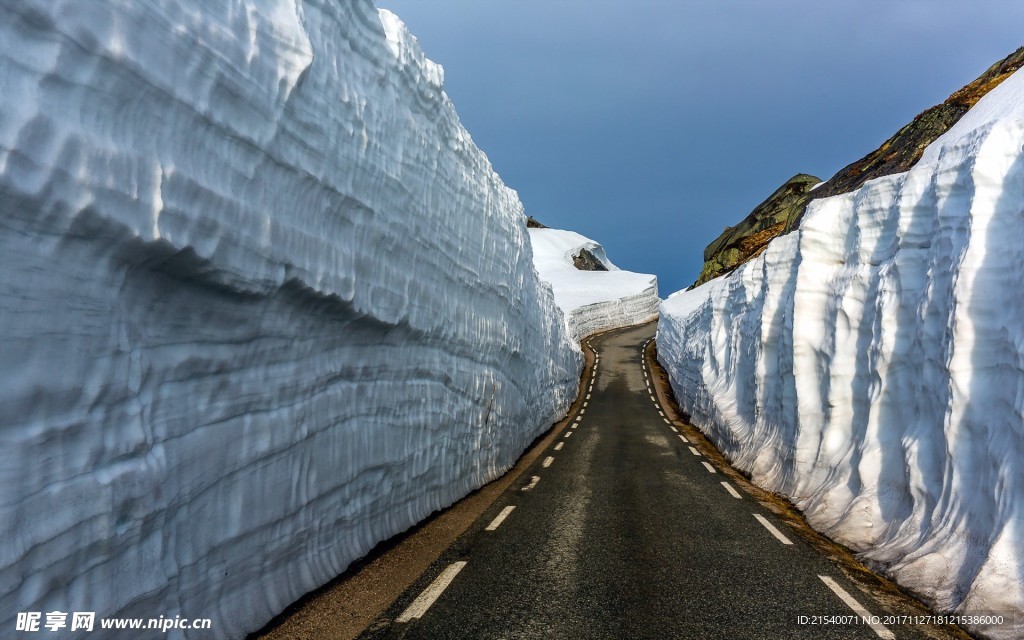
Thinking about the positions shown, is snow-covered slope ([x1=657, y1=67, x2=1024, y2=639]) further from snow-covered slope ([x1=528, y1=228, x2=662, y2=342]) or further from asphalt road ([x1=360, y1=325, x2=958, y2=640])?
snow-covered slope ([x1=528, y1=228, x2=662, y2=342])

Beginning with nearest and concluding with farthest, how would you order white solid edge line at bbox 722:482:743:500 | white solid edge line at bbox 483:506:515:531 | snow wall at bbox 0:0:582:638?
snow wall at bbox 0:0:582:638 → white solid edge line at bbox 483:506:515:531 → white solid edge line at bbox 722:482:743:500

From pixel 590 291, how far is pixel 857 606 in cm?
5581

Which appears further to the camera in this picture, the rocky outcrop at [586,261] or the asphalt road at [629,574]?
the rocky outcrop at [586,261]

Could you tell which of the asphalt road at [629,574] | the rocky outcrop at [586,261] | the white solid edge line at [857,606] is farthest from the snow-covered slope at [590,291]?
the white solid edge line at [857,606]

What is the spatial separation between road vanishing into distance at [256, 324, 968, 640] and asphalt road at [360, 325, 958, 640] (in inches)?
0.7

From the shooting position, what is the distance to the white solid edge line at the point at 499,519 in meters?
7.70

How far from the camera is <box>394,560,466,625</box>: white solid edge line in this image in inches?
191

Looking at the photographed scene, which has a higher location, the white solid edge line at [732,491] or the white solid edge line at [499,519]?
the white solid edge line at [732,491]

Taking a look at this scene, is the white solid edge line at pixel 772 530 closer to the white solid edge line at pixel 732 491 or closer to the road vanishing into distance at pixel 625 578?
the road vanishing into distance at pixel 625 578

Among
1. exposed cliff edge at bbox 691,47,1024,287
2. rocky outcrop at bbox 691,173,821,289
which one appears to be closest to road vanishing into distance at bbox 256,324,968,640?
exposed cliff edge at bbox 691,47,1024,287

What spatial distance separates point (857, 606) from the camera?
5.16m

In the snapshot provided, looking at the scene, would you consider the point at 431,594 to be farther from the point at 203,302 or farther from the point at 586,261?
the point at 586,261

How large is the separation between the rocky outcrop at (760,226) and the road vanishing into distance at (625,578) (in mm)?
40795

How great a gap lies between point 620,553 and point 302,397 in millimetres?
3769
